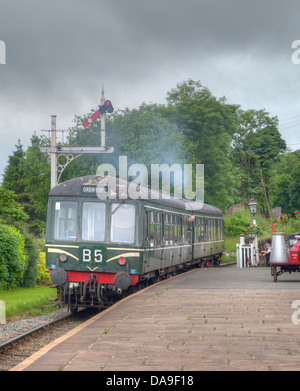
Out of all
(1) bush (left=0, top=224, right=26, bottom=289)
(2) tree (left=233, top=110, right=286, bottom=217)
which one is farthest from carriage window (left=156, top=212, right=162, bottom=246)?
(2) tree (left=233, top=110, right=286, bottom=217)

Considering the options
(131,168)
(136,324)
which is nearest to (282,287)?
(136,324)

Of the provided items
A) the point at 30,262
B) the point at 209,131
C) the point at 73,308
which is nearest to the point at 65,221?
the point at 73,308

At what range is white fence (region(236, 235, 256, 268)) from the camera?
29422 millimetres

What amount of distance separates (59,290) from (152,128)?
25356 mm

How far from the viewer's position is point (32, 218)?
2948 inches

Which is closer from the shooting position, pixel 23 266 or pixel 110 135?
pixel 23 266

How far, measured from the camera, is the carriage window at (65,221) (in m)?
15.0

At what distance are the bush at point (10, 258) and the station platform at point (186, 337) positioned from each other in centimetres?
994

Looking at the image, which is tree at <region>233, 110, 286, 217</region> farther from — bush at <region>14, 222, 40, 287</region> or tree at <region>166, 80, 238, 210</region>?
bush at <region>14, 222, 40, 287</region>

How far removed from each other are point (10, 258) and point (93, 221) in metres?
8.47

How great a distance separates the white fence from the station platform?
51.4 ft

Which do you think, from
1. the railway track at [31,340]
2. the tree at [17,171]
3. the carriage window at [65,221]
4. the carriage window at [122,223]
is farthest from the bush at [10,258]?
the tree at [17,171]

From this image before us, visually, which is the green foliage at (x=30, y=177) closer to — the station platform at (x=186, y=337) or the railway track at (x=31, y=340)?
the railway track at (x=31, y=340)
